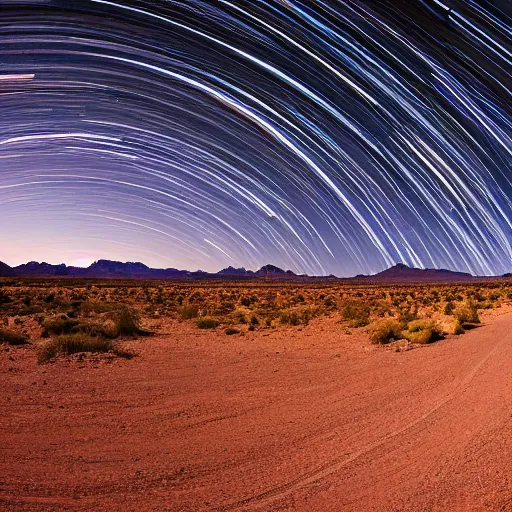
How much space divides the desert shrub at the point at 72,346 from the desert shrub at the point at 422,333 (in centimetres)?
1279

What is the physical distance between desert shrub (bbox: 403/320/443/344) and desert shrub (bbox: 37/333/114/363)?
41.9 ft

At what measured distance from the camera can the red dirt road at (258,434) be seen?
609cm

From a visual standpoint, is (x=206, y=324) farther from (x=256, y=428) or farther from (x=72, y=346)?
(x=256, y=428)

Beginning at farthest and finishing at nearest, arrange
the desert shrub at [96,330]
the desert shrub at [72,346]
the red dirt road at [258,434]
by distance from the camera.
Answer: the desert shrub at [96,330] → the desert shrub at [72,346] → the red dirt road at [258,434]

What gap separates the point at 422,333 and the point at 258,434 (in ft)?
44.5

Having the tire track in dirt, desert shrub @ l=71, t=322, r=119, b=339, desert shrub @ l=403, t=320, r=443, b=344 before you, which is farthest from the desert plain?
desert shrub @ l=71, t=322, r=119, b=339

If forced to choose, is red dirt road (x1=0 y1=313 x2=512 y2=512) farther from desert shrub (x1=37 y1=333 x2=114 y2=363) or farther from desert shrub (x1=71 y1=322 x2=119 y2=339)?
desert shrub (x1=71 y1=322 x2=119 y2=339)

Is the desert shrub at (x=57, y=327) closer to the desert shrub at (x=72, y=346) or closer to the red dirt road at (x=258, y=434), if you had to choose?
the desert shrub at (x=72, y=346)

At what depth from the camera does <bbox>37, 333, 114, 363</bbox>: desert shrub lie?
16.0m

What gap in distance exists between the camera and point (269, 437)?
28.0 feet

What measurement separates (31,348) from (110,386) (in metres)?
7.66

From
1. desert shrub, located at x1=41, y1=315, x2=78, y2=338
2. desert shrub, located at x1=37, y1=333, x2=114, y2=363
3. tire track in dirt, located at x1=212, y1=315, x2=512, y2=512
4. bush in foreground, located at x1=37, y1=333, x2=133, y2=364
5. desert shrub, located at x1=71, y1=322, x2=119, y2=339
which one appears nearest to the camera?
tire track in dirt, located at x1=212, y1=315, x2=512, y2=512

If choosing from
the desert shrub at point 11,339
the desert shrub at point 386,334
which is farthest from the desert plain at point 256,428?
the desert shrub at point 386,334

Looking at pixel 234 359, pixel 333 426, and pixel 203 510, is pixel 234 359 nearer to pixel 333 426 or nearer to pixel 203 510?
pixel 333 426
